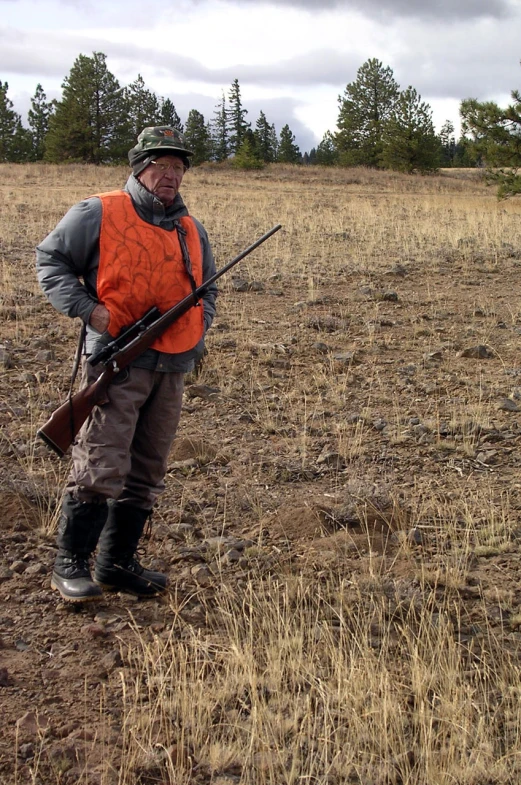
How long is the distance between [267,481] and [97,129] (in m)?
40.5

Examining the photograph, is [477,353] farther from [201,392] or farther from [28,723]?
[28,723]

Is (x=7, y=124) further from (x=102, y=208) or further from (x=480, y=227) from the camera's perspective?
(x=102, y=208)

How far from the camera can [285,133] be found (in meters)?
61.5

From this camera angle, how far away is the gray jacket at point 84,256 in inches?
131

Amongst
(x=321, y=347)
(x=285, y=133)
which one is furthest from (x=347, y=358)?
(x=285, y=133)

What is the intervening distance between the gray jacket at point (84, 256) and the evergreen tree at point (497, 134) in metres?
19.3

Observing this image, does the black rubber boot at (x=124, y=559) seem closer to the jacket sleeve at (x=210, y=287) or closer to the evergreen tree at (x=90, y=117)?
the jacket sleeve at (x=210, y=287)

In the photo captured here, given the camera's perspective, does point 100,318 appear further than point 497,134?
No

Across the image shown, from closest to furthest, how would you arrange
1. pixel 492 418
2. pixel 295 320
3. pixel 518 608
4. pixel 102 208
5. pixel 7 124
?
1. pixel 102 208
2. pixel 518 608
3. pixel 492 418
4. pixel 295 320
5. pixel 7 124

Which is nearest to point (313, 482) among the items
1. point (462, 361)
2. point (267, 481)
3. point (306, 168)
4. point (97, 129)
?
point (267, 481)

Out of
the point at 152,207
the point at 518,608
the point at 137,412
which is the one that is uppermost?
the point at 152,207

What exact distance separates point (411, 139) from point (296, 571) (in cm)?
3731

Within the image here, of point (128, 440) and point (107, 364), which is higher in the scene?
point (107, 364)

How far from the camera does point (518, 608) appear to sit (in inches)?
141
